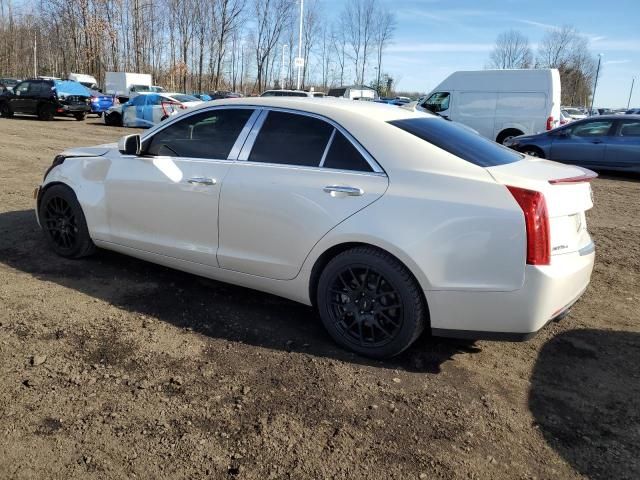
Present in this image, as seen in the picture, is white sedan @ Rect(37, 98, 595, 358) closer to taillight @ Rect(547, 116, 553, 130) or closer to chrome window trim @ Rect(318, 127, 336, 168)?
chrome window trim @ Rect(318, 127, 336, 168)

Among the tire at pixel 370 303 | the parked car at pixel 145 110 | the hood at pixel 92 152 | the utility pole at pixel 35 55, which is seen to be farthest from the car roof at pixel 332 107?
the utility pole at pixel 35 55

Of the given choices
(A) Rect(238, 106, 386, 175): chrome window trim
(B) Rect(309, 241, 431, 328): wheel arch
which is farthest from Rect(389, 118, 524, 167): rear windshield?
(B) Rect(309, 241, 431, 328): wheel arch

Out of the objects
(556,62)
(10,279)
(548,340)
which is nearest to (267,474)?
(548,340)

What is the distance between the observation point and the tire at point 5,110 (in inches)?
952

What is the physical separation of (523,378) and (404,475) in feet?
4.28

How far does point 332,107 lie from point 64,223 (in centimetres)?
283

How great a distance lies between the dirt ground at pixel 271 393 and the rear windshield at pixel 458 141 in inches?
50.8

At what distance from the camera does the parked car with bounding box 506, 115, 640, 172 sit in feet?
42.6

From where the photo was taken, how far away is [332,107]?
381 centimetres

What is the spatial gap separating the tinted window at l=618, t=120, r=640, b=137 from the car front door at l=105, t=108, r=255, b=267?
38.8ft

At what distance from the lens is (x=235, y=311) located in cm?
422

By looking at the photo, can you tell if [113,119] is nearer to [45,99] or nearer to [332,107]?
[45,99]

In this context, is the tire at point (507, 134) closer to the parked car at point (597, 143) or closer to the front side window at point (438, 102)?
the front side window at point (438, 102)

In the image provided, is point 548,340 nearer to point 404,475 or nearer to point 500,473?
point 500,473
